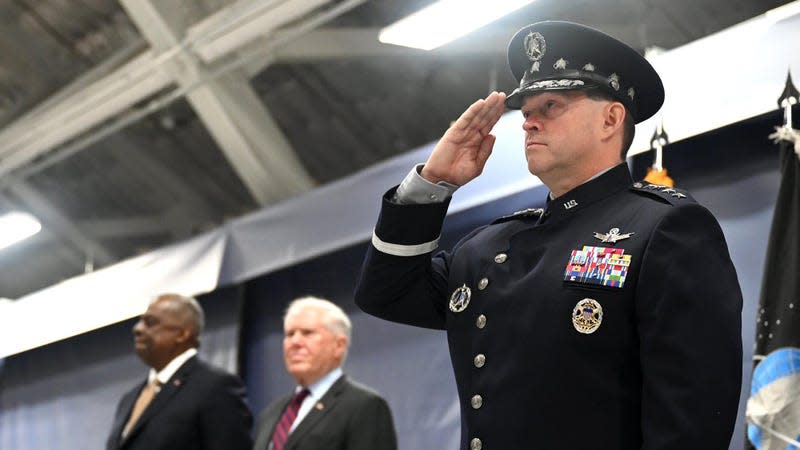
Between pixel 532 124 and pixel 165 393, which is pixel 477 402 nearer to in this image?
pixel 532 124

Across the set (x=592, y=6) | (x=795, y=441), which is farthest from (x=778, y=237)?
(x=592, y=6)

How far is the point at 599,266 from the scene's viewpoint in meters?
1.70

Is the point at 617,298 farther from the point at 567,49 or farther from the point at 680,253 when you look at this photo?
the point at 567,49

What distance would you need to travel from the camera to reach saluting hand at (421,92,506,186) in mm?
1860

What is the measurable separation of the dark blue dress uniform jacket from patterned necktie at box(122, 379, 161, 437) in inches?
89.8

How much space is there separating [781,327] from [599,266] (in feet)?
5.12

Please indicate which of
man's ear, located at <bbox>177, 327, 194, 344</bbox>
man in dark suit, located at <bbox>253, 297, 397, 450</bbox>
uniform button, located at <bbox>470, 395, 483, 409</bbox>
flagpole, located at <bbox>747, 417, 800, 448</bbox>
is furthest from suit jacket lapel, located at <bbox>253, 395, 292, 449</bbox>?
uniform button, located at <bbox>470, 395, 483, 409</bbox>

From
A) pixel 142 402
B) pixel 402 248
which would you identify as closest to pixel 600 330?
pixel 402 248

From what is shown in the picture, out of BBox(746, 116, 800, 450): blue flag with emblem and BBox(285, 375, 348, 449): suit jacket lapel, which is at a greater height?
BBox(285, 375, 348, 449): suit jacket lapel

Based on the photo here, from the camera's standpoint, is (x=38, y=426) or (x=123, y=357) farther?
(x=38, y=426)

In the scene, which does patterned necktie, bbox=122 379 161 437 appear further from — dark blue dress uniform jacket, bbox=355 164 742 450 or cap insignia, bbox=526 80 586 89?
cap insignia, bbox=526 80 586 89

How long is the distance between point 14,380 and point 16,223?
965mm

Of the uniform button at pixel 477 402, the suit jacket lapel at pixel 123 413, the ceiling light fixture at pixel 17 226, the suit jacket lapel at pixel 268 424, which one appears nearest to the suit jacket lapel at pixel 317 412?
the suit jacket lapel at pixel 268 424

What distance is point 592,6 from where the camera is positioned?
4934 mm
